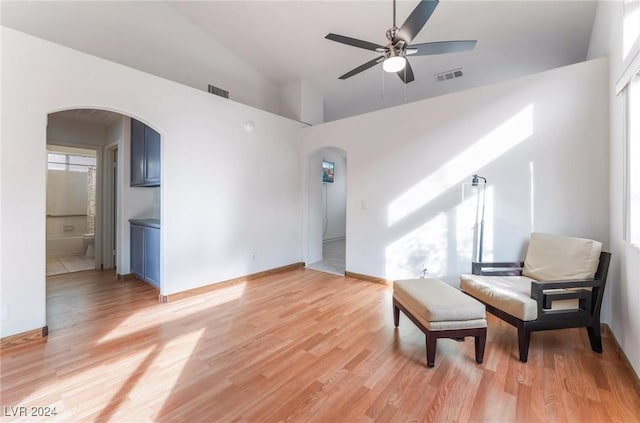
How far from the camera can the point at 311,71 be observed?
4891 millimetres

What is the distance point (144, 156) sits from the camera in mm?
3914

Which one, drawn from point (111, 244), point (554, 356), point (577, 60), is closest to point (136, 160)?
point (111, 244)

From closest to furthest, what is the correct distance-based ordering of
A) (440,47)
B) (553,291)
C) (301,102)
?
(553,291) → (440,47) → (301,102)

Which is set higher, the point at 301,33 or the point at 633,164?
→ the point at 301,33

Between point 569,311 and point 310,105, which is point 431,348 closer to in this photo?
point 569,311

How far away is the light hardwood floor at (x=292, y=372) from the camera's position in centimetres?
155

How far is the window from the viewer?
199 cm

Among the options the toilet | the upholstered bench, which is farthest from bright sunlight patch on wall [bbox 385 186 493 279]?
the toilet

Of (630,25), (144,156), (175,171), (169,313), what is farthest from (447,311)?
(144,156)

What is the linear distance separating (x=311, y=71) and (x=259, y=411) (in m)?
5.02

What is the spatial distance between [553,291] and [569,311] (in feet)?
0.56

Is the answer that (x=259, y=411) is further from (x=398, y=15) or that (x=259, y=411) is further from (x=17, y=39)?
(x=398, y=15)

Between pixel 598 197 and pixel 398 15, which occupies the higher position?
pixel 398 15

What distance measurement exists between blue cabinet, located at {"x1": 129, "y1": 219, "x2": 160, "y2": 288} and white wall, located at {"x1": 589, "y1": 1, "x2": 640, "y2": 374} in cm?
465
